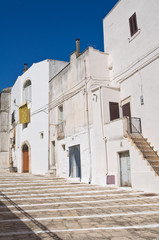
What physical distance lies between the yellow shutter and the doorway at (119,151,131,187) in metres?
13.4

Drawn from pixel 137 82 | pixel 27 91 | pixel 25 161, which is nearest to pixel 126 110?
pixel 137 82

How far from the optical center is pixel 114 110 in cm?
1468

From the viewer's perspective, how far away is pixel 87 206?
26.1ft

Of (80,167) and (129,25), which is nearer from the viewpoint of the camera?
(129,25)

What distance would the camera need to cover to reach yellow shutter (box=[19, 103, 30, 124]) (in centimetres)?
2430

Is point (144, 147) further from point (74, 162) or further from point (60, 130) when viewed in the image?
point (60, 130)

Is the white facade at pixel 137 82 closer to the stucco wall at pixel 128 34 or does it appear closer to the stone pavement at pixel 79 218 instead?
the stucco wall at pixel 128 34

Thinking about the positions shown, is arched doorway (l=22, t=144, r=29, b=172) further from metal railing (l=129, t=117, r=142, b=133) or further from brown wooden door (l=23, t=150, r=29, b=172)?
metal railing (l=129, t=117, r=142, b=133)

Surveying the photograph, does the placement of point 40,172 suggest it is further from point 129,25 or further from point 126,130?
point 129,25

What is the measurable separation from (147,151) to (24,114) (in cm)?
1600

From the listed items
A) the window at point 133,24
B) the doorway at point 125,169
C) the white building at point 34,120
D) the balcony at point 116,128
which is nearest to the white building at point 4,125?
the white building at point 34,120

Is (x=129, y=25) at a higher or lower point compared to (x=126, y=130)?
higher

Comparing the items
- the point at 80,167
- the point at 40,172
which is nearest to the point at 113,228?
the point at 80,167

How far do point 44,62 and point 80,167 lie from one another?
36.5 feet
